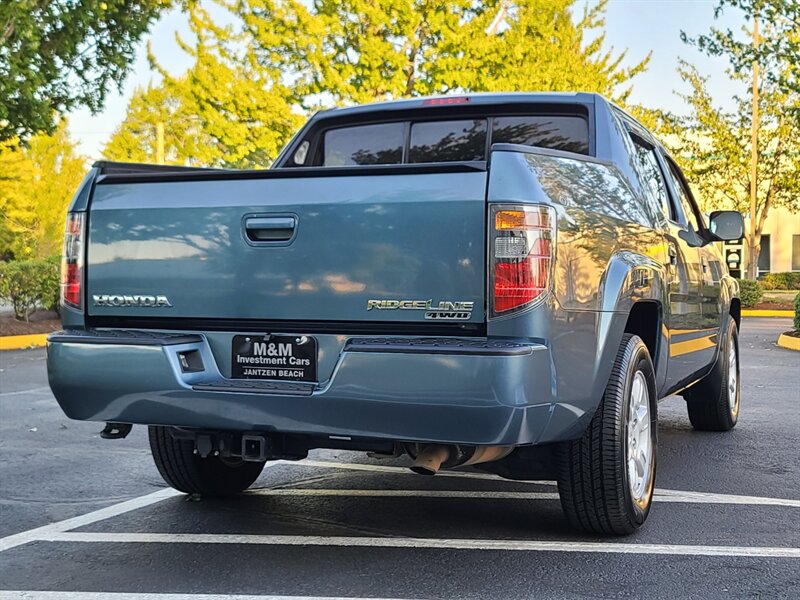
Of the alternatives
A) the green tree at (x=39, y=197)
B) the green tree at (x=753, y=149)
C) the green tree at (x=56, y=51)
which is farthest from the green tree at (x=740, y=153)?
the green tree at (x=39, y=197)

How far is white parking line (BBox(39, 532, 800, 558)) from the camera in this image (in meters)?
4.00

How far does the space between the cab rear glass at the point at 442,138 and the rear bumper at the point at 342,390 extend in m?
1.81

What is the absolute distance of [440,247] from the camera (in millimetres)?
3479

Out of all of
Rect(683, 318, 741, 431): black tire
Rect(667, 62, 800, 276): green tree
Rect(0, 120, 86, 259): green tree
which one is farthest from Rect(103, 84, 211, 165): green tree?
Rect(683, 318, 741, 431): black tire

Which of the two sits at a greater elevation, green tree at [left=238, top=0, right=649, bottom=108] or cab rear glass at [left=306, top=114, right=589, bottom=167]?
green tree at [left=238, top=0, right=649, bottom=108]

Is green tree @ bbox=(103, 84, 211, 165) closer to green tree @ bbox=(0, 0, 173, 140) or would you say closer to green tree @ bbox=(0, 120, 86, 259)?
green tree @ bbox=(0, 120, 86, 259)

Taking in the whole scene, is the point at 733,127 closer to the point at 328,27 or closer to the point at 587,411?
the point at 328,27

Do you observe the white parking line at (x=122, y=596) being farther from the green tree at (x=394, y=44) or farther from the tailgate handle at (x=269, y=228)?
the green tree at (x=394, y=44)

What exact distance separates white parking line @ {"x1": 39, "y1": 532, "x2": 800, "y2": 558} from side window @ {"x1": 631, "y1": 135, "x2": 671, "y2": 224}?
74.2 inches

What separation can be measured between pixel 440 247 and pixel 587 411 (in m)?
0.88

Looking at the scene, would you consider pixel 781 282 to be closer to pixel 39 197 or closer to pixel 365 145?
pixel 39 197

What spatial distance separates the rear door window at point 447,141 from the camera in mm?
5094

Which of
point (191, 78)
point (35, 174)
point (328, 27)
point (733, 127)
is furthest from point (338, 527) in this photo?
point (35, 174)

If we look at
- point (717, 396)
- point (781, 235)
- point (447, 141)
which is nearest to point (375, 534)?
point (447, 141)
